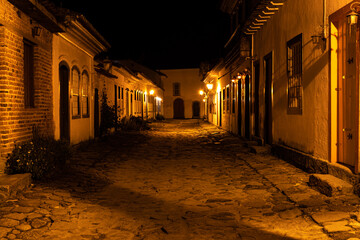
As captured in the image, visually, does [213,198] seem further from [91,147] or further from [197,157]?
[91,147]

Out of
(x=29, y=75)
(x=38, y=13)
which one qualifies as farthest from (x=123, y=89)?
(x=38, y=13)

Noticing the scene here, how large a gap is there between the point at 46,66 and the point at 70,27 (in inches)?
69.3

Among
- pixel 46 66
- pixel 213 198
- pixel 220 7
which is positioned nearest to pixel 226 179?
pixel 213 198

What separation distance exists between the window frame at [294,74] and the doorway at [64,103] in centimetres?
647

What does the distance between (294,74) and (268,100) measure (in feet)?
8.20

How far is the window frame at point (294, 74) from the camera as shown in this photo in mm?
7930

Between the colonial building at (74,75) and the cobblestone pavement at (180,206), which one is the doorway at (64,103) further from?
the cobblestone pavement at (180,206)

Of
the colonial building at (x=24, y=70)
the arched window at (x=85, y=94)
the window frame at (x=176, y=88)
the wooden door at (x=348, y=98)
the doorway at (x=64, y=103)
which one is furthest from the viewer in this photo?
the window frame at (x=176, y=88)

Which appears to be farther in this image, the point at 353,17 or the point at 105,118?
the point at 105,118

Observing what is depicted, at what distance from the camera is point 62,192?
6012mm

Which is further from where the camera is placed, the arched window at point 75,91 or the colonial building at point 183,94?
the colonial building at point 183,94

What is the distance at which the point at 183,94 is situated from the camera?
166 ft

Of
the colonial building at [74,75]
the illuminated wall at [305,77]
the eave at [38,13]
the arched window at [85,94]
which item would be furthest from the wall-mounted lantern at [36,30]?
the illuminated wall at [305,77]

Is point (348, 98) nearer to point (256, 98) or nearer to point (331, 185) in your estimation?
point (331, 185)
